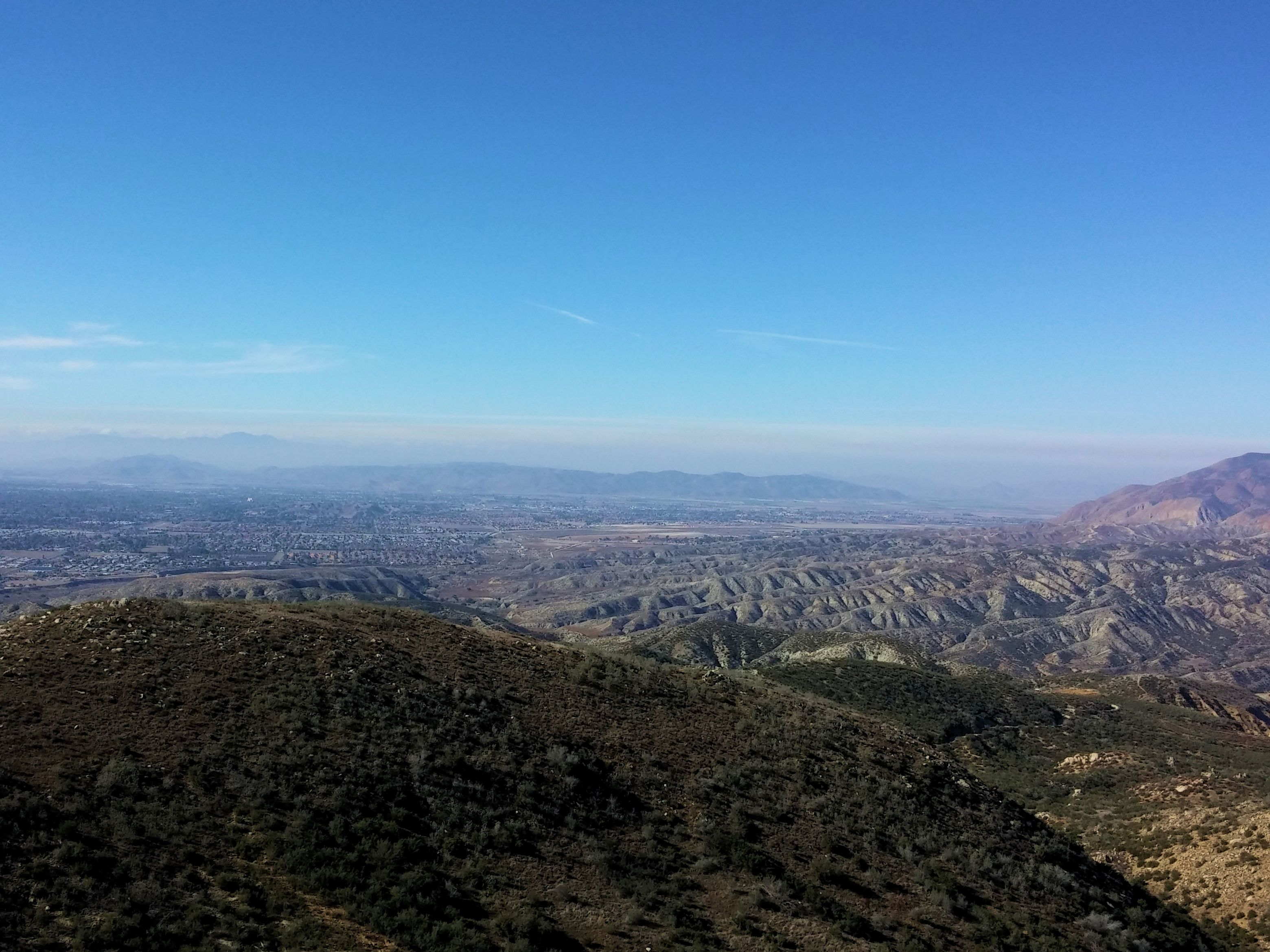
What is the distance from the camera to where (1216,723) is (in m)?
51.1

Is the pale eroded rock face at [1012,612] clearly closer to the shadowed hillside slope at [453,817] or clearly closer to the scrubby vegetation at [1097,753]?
the scrubby vegetation at [1097,753]

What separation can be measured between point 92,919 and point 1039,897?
20320 millimetres

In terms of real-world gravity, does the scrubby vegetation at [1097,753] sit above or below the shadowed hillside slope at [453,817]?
below

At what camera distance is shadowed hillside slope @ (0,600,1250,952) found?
13203mm

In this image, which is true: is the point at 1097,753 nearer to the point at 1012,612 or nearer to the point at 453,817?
the point at 453,817

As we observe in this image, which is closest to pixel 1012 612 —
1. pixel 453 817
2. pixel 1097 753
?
pixel 1097 753

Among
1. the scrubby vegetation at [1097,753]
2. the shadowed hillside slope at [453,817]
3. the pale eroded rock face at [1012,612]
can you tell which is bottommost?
the pale eroded rock face at [1012,612]

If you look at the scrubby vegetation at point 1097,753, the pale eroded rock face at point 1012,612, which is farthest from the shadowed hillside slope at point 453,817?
the pale eroded rock face at point 1012,612

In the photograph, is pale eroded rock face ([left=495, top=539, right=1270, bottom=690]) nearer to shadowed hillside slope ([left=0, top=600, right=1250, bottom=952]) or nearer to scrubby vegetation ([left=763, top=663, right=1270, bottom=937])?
scrubby vegetation ([left=763, top=663, right=1270, bottom=937])

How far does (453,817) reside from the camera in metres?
17.0

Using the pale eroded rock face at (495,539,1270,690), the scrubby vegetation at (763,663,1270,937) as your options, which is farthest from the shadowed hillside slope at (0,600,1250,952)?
the pale eroded rock face at (495,539,1270,690)

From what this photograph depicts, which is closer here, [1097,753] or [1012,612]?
[1097,753]

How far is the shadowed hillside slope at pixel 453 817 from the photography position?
520 inches

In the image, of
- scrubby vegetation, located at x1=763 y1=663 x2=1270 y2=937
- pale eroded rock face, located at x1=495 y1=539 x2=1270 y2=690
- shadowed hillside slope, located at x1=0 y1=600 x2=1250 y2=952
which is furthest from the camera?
pale eroded rock face, located at x1=495 y1=539 x2=1270 y2=690
